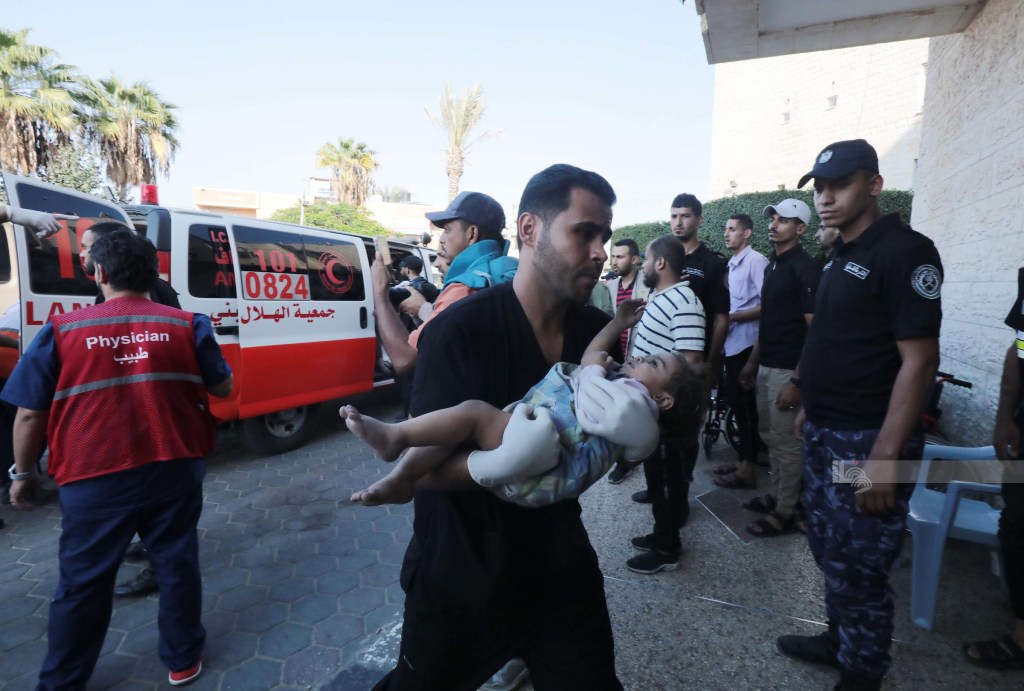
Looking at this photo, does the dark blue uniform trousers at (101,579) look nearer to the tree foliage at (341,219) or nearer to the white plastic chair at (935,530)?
the white plastic chair at (935,530)

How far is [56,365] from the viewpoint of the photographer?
2213 mm

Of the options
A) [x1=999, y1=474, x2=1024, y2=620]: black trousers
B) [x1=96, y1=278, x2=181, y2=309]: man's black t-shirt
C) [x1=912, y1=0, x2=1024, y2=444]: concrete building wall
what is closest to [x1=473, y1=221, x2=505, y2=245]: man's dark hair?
[x1=96, y1=278, x2=181, y2=309]: man's black t-shirt

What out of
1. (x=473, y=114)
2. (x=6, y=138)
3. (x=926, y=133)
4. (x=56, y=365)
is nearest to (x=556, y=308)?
(x=56, y=365)

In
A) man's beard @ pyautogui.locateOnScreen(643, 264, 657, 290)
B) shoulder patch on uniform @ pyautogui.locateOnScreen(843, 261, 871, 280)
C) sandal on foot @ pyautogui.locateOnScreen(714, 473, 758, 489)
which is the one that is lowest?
sandal on foot @ pyautogui.locateOnScreen(714, 473, 758, 489)

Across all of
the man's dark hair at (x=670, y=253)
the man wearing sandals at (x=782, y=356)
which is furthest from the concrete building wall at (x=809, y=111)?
the man's dark hair at (x=670, y=253)

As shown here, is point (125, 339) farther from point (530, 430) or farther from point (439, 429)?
point (530, 430)

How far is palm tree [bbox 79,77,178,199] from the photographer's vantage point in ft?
52.7

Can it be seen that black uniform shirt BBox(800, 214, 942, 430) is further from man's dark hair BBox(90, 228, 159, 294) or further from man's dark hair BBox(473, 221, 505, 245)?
man's dark hair BBox(90, 228, 159, 294)

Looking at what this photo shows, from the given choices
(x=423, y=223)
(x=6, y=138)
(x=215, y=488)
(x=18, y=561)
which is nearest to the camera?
(x=18, y=561)

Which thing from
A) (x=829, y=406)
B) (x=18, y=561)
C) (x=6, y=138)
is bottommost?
(x=18, y=561)

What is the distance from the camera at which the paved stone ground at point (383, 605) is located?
8.07 ft

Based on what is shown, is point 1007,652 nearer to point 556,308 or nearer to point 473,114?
point 556,308

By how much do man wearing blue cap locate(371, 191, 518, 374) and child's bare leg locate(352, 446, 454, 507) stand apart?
0.87 meters

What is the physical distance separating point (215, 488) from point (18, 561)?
53.3 inches
